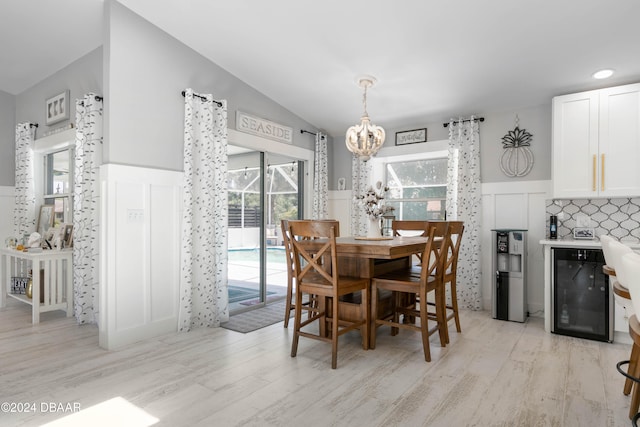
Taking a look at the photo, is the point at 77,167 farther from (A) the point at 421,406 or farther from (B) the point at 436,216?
(B) the point at 436,216

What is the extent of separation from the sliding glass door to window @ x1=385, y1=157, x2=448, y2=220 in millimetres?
1395

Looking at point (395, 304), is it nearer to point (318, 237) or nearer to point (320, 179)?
point (318, 237)

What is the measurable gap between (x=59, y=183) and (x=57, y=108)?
3.08 feet

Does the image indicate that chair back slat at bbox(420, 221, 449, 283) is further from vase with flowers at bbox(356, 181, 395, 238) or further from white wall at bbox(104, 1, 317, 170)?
white wall at bbox(104, 1, 317, 170)

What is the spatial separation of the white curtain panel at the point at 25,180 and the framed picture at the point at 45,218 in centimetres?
8

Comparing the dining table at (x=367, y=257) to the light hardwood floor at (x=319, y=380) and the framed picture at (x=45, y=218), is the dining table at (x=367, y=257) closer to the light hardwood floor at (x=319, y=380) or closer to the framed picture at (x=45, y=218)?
the light hardwood floor at (x=319, y=380)

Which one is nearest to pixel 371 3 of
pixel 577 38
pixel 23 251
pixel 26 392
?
pixel 577 38

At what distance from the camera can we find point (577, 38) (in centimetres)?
288

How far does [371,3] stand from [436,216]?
2.98 metres

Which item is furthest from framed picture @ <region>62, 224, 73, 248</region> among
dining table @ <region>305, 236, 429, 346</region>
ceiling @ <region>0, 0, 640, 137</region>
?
dining table @ <region>305, 236, 429, 346</region>

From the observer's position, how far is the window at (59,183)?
4250 millimetres

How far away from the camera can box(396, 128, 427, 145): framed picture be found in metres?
4.83

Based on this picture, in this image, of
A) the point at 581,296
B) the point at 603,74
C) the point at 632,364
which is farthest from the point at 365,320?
the point at 603,74

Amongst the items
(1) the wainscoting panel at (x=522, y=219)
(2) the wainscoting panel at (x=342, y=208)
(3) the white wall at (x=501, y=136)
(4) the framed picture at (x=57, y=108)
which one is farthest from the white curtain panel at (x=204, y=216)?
(1) the wainscoting panel at (x=522, y=219)
